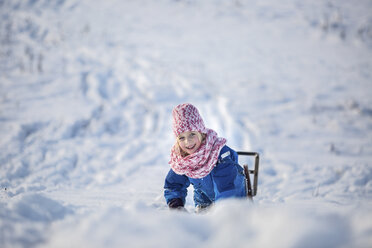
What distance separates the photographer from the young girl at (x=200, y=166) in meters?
1.86

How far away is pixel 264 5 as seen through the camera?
478 inches

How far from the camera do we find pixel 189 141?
6.55 feet

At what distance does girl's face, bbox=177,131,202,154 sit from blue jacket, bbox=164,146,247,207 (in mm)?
236

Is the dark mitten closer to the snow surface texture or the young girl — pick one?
the young girl

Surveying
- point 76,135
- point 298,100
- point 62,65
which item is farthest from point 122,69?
point 298,100

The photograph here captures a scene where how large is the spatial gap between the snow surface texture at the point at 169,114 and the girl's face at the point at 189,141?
646mm

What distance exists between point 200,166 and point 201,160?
6 centimetres

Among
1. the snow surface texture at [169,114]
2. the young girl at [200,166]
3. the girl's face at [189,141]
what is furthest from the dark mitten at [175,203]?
the girl's face at [189,141]

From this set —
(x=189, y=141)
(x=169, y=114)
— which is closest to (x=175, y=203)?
(x=189, y=141)

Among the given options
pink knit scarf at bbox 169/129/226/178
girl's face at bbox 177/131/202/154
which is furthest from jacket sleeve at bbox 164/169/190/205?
girl's face at bbox 177/131/202/154

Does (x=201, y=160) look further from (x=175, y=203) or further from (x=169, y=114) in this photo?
(x=169, y=114)

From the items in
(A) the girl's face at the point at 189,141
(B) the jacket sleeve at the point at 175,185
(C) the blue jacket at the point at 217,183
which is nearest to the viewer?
(C) the blue jacket at the point at 217,183

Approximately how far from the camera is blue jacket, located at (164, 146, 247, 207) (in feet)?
5.97

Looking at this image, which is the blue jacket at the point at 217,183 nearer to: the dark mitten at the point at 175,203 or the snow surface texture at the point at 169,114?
the dark mitten at the point at 175,203
